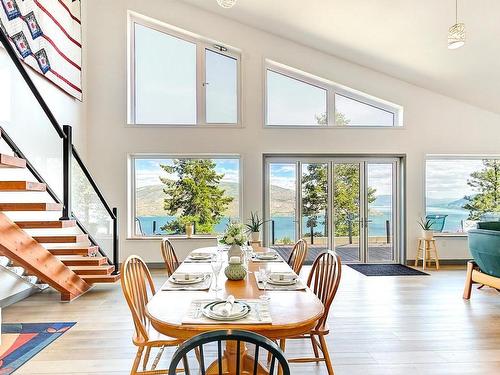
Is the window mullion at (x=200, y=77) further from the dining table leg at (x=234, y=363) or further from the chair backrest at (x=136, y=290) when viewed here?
the dining table leg at (x=234, y=363)

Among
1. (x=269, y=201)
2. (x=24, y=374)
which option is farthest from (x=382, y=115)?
(x=24, y=374)

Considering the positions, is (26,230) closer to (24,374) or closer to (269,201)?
(24,374)

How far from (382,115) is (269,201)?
9.01 feet

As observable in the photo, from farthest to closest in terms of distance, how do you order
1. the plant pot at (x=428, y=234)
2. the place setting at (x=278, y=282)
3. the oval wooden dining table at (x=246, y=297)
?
the plant pot at (x=428, y=234) < the place setting at (x=278, y=282) < the oval wooden dining table at (x=246, y=297)

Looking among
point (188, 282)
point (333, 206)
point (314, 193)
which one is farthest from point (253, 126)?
point (188, 282)

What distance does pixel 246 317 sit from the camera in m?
1.77

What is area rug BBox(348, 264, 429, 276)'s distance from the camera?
6121 millimetres

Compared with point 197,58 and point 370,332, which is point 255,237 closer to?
point 370,332

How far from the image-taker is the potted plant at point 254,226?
20.5ft

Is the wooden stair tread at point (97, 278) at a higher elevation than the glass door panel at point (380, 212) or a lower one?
lower

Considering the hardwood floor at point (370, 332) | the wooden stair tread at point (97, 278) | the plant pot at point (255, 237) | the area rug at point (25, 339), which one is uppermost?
the plant pot at point (255, 237)

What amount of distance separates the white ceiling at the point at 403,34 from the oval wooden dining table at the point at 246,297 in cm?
437

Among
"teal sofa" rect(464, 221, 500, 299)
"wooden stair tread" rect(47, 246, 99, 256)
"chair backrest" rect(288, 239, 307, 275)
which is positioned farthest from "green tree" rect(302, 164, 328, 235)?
"wooden stair tread" rect(47, 246, 99, 256)

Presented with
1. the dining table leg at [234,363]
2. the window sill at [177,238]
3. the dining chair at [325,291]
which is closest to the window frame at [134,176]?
the window sill at [177,238]
